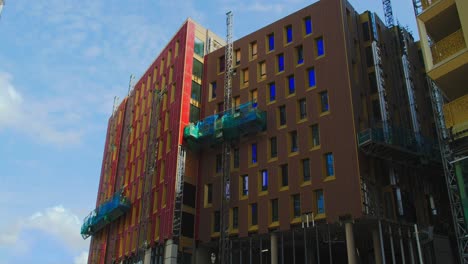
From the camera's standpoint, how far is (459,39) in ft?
97.0

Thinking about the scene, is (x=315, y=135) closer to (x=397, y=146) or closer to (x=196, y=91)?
(x=397, y=146)

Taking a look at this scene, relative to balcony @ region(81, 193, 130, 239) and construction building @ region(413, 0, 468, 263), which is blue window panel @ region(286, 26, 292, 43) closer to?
construction building @ region(413, 0, 468, 263)

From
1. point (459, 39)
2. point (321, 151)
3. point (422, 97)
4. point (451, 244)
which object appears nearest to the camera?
point (459, 39)

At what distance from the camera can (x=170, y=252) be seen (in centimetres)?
5178

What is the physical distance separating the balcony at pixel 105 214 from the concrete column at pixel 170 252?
48.8 feet

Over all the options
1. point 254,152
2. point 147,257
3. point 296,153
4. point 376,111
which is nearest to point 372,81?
point 376,111

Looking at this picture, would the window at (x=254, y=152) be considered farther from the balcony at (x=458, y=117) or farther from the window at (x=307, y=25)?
the balcony at (x=458, y=117)

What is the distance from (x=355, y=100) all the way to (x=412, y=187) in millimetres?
10192

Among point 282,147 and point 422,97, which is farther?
point 422,97

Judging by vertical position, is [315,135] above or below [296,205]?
above

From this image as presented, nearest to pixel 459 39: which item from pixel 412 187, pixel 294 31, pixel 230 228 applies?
pixel 412 187

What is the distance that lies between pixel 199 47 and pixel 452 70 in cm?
4108

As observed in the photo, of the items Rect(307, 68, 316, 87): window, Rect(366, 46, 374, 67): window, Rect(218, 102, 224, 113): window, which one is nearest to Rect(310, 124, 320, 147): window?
Rect(307, 68, 316, 87): window

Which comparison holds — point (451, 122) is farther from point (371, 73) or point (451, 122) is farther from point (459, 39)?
point (371, 73)
